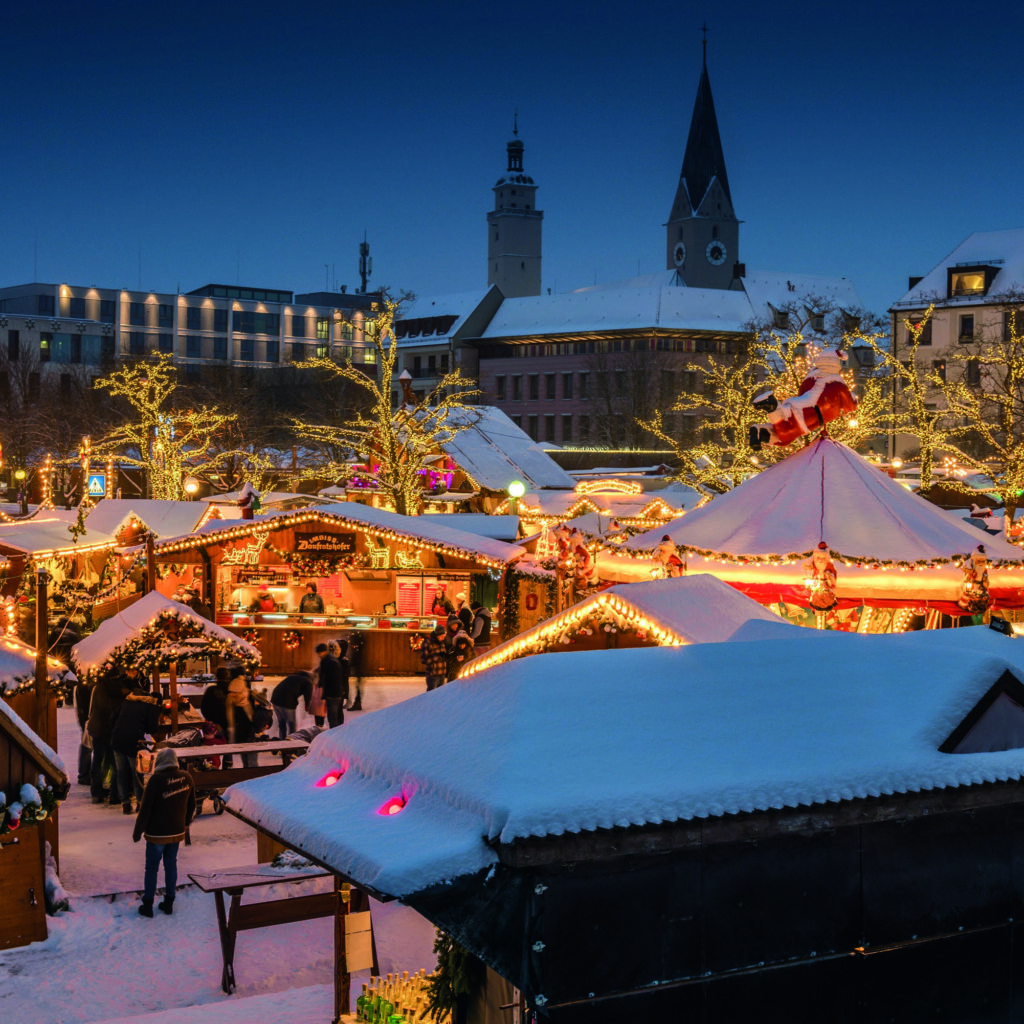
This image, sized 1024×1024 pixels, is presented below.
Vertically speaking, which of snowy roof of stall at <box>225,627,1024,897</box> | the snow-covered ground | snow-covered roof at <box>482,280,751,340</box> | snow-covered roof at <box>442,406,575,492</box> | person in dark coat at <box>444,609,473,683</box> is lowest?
the snow-covered ground

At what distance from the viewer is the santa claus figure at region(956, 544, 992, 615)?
43.9 ft

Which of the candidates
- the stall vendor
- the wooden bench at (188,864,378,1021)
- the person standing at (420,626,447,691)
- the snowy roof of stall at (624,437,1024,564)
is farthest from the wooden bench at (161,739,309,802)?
the stall vendor

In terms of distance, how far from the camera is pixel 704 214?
10500cm

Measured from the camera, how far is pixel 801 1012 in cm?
469

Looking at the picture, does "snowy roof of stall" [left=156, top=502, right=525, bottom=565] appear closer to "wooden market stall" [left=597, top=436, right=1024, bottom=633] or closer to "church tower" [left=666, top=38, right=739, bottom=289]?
"wooden market stall" [left=597, top=436, right=1024, bottom=633]

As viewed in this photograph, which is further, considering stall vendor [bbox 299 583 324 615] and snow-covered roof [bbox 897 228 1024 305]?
snow-covered roof [bbox 897 228 1024 305]

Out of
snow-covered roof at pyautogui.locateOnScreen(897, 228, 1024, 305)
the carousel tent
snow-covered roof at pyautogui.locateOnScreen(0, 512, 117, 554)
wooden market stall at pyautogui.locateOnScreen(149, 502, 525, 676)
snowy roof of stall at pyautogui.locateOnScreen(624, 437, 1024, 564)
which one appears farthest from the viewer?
snow-covered roof at pyautogui.locateOnScreen(897, 228, 1024, 305)

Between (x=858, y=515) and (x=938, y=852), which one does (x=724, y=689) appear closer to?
(x=938, y=852)

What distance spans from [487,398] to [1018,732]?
267 feet

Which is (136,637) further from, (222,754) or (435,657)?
(435,657)

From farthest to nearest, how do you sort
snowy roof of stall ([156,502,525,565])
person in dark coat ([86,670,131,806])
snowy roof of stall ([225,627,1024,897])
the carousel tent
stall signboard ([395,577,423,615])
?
stall signboard ([395,577,423,615]) → snowy roof of stall ([156,502,525,565]) → person in dark coat ([86,670,131,806]) → the carousel tent → snowy roof of stall ([225,627,1024,897])

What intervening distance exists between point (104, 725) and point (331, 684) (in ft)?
11.2

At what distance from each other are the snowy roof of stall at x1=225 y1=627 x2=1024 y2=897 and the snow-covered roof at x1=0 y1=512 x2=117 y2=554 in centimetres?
1960

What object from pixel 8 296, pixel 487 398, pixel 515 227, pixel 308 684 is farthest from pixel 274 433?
pixel 308 684
